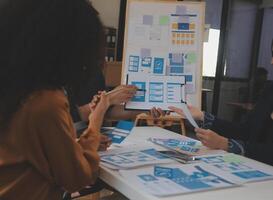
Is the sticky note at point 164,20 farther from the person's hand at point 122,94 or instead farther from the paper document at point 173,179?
the paper document at point 173,179

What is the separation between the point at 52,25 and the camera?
3.42ft

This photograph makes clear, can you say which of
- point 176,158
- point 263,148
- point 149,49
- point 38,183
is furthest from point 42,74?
point 149,49

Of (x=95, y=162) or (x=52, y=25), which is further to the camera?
(x=95, y=162)

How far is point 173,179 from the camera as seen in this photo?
1.30 metres

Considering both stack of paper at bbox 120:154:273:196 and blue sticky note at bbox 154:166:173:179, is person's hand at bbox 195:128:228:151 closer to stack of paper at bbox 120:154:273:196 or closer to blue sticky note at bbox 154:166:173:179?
stack of paper at bbox 120:154:273:196

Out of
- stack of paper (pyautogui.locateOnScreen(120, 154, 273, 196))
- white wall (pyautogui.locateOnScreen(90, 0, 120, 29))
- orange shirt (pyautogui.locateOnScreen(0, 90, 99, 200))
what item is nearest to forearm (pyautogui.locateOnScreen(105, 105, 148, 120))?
stack of paper (pyautogui.locateOnScreen(120, 154, 273, 196))

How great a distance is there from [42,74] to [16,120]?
15 cm

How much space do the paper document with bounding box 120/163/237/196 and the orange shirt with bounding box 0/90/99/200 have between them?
0.21 metres

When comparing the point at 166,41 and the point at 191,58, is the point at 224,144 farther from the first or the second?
the point at 166,41

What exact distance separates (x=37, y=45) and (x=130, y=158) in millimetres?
683

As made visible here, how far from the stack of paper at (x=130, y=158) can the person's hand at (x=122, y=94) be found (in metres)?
0.33

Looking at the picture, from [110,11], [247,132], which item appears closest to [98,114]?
[247,132]

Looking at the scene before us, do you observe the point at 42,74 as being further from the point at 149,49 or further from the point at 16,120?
the point at 149,49

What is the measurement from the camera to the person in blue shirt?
1782 millimetres
